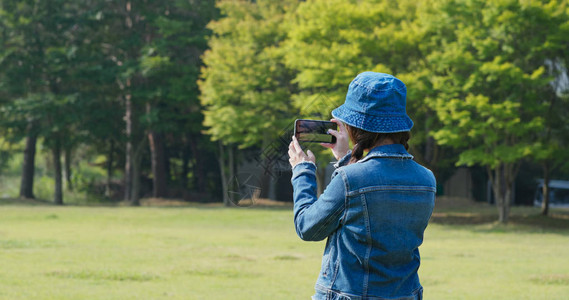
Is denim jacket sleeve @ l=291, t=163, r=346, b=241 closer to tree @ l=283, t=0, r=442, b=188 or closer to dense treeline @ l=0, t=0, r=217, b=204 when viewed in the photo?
tree @ l=283, t=0, r=442, b=188

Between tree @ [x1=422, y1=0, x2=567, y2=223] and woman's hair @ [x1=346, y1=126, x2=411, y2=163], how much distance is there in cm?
2483

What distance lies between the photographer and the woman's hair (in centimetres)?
331

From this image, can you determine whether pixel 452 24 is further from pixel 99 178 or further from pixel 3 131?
pixel 99 178

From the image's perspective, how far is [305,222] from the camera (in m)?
3.23

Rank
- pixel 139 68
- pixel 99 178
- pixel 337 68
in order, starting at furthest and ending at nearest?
pixel 99 178, pixel 139 68, pixel 337 68

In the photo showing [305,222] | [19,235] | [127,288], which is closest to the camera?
[305,222]

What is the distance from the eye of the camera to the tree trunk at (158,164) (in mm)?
49425

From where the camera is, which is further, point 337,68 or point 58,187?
point 58,187

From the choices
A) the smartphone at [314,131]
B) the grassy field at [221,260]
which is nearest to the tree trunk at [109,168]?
the grassy field at [221,260]

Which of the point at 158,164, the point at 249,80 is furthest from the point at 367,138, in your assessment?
the point at 158,164

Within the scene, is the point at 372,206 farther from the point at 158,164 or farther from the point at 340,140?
the point at 158,164

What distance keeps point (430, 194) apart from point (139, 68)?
40340 millimetres

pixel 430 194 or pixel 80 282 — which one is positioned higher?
pixel 430 194

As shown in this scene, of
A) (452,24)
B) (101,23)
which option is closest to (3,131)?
(101,23)
